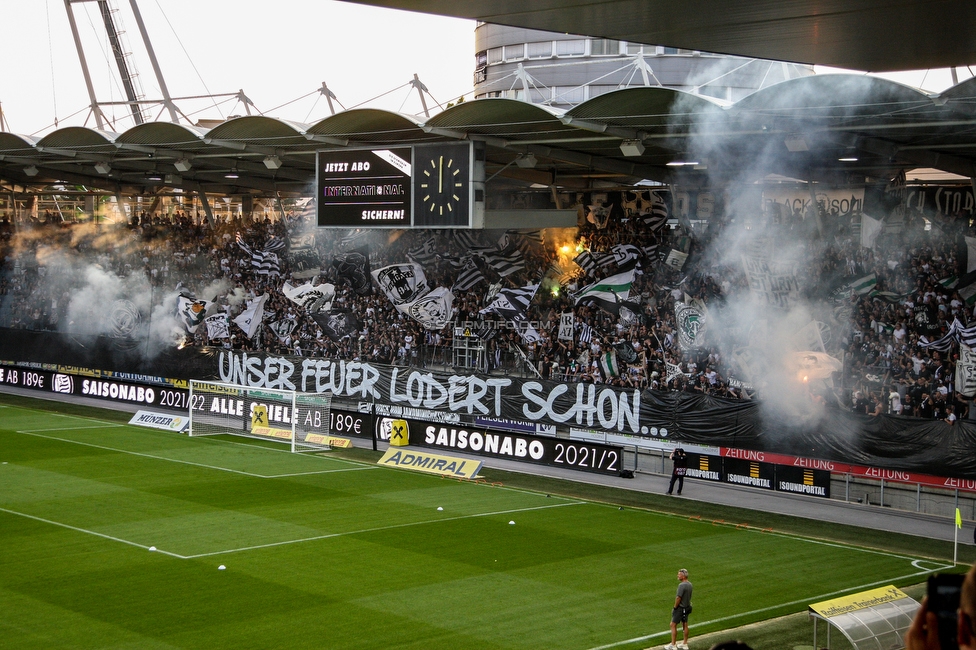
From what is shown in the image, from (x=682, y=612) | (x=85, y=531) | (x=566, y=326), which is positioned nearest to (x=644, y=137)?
(x=566, y=326)

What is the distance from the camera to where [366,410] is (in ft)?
111

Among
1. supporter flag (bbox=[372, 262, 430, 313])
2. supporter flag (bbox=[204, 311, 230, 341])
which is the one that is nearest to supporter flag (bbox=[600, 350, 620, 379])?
supporter flag (bbox=[372, 262, 430, 313])

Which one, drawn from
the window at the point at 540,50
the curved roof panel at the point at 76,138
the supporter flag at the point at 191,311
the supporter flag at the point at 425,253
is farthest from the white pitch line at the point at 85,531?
the window at the point at 540,50

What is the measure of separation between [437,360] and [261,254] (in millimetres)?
10495

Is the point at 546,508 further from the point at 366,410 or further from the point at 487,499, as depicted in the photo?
the point at 366,410

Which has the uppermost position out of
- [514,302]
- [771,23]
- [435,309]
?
[771,23]

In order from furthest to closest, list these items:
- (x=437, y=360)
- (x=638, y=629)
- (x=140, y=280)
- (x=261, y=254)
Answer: (x=140, y=280) → (x=261, y=254) → (x=437, y=360) → (x=638, y=629)

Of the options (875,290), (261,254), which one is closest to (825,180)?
(875,290)

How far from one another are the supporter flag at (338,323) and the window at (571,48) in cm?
2293

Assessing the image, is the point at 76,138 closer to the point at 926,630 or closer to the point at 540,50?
the point at 540,50

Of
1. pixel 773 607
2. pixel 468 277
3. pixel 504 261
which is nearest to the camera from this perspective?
pixel 773 607

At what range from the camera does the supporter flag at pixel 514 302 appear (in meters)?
34.8

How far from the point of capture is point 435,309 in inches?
1436

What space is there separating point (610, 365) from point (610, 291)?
2714 mm
